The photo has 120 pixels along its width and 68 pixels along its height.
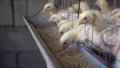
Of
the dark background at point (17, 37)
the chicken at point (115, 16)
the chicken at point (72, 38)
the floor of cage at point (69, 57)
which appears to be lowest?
the dark background at point (17, 37)

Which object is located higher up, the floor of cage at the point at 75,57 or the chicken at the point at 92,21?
the chicken at the point at 92,21

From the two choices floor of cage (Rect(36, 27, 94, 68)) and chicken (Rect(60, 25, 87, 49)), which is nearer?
floor of cage (Rect(36, 27, 94, 68))

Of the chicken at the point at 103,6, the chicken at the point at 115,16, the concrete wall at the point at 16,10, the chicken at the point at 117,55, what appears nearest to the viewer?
the chicken at the point at 117,55

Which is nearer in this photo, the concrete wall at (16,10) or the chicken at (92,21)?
the chicken at (92,21)

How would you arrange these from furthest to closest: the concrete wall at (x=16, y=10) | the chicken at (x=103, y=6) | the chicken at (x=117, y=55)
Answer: the concrete wall at (x=16, y=10)
the chicken at (x=103, y=6)
the chicken at (x=117, y=55)

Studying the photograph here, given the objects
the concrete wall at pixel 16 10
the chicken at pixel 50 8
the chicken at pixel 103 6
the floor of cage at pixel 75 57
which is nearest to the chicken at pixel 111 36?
the floor of cage at pixel 75 57

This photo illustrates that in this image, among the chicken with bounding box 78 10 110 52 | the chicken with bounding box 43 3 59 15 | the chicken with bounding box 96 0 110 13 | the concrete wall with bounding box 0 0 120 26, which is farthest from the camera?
the concrete wall with bounding box 0 0 120 26

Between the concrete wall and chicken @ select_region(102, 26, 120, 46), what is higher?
chicken @ select_region(102, 26, 120, 46)

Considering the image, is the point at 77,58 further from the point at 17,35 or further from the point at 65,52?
the point at 17,35

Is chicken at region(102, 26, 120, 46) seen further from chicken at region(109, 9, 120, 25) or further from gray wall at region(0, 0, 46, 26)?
gray wall at region(0, 0, 46, 26)

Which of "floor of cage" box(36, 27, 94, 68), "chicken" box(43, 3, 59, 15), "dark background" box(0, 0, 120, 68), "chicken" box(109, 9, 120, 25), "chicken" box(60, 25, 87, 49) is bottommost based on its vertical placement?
"dark background" box(0, 0, 120, 68)

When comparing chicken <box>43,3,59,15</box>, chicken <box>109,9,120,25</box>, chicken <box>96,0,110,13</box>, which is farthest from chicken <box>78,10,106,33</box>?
chicken <box>43,3,59,15</box>

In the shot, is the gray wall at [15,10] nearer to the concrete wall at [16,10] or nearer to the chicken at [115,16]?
the concrete wall at [16,10]

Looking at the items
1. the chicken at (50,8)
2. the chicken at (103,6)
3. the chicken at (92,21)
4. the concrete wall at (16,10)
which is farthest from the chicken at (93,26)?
the concrete wall at (16,10)
